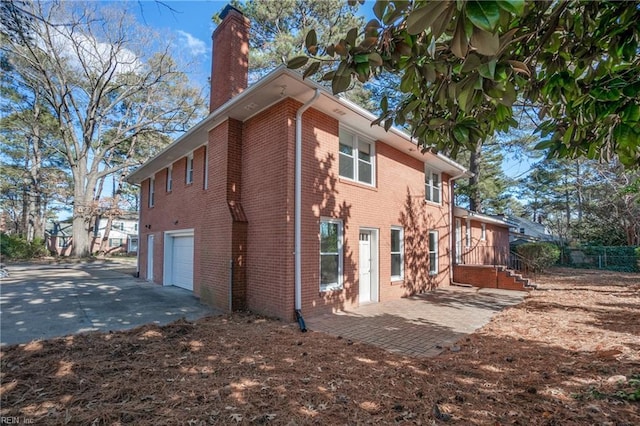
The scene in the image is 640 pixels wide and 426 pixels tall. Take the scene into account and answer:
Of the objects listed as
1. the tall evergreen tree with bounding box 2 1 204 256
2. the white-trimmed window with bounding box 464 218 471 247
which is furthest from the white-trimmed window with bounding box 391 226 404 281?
the tall evergreen tree with bounding box 2 1 204 256

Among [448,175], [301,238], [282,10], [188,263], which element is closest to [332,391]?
[301,238]

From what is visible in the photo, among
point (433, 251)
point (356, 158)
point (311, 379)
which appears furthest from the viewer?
point (433, 251)

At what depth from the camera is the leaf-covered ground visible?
3119 millimetres

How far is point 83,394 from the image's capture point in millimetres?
3510

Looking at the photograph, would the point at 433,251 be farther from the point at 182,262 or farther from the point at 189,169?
the point at 189,169

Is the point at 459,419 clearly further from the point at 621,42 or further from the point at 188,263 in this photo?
the point at 188,263

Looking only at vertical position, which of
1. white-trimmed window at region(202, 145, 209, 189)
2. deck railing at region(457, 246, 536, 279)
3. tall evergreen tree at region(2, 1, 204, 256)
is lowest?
deck railing at region(457, 246, 536, 279)

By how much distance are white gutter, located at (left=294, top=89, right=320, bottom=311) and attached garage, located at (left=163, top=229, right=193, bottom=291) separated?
5112 millimetres

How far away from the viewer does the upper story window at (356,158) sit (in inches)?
344

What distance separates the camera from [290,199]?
7.02m

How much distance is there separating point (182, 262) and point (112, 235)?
3839 cm

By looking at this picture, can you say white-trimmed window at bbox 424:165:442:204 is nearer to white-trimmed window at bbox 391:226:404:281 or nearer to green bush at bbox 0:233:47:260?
white-trimmed window at bbox 391:226:404:281

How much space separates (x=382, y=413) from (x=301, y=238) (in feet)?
14.2

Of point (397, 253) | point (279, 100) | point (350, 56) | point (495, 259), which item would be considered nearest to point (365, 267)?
point (397, 253)
